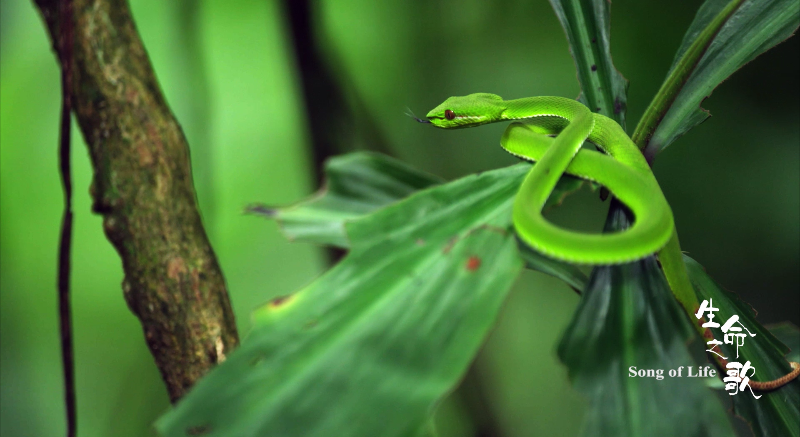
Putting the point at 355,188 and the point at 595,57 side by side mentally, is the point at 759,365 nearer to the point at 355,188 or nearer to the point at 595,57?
the point at 595,57

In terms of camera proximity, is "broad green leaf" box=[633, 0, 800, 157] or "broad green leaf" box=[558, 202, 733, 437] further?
"broad green leaf" box=[633, 0, 800, 157]

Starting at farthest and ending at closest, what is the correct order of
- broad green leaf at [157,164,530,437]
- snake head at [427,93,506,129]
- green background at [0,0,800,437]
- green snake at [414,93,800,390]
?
1. green background at [0,0,800,437]
2. snake head at [427,93,506,129]
3. green snake at [414,93,800,390]
4. broad green leaf at [157,164,530,437]

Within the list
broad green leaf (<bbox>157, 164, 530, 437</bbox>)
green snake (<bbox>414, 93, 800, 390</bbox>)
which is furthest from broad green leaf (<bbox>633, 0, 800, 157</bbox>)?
broad green leaf (<bbox>157, 164, 530, 437</bbox>)

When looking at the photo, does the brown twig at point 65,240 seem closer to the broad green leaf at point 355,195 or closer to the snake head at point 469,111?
the broad green leaf at point 355,195

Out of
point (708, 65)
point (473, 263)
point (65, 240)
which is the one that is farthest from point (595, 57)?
point (65, 240)

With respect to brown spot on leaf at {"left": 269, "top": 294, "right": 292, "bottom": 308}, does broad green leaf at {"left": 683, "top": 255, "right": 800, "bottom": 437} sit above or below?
below

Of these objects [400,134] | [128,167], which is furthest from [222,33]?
[128,167]

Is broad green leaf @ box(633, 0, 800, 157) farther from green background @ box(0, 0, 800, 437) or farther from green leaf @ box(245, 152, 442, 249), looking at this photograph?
green background @ box(0, 0, 800, 437)
